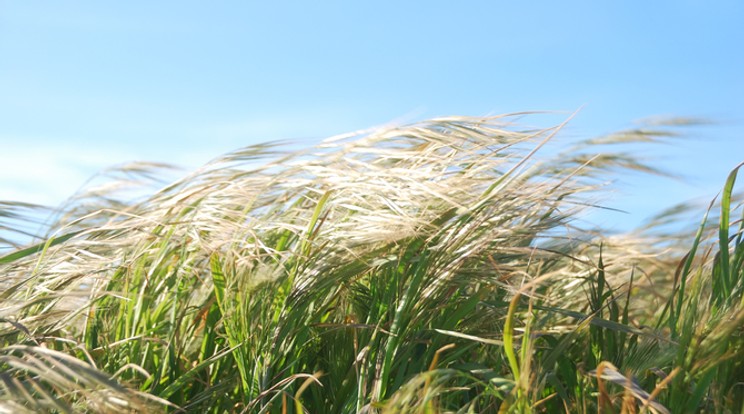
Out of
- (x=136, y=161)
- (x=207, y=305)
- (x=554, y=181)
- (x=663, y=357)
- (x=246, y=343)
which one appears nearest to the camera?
(x=663, y=357)

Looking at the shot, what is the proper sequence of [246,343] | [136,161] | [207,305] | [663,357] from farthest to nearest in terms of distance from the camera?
[136,161] → [207,305] → [246,343] → [663,357]

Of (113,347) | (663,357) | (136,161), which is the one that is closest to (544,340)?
(663,357)

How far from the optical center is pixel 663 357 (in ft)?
4.18

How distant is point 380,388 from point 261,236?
400 millimetres

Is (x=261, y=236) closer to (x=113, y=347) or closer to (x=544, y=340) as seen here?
(x=113, y=347)

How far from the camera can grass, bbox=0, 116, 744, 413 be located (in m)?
1.32

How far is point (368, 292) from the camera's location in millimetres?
1507

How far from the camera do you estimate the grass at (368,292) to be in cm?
132

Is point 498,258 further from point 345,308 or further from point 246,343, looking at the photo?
point 246,343

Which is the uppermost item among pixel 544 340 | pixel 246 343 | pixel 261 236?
pixel 261 236

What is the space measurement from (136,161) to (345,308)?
86cm

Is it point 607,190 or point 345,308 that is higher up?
point 607,190

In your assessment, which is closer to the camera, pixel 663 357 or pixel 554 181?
pixel 663 357

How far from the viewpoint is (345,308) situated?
5.17 ft
